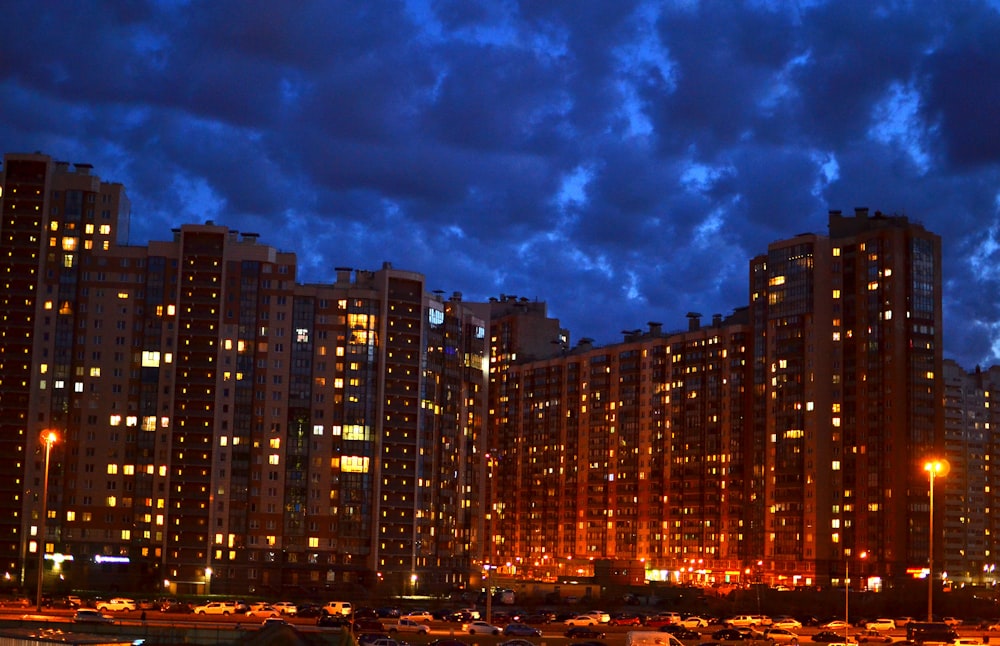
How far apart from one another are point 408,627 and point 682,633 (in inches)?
964

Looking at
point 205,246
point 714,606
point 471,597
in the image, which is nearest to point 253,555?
point 471,597

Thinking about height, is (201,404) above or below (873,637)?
above

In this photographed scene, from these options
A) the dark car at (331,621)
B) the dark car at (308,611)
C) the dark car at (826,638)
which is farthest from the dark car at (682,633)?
the dark car at (308,611)

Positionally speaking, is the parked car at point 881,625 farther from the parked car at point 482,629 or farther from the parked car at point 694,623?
the parked car at point 482,629

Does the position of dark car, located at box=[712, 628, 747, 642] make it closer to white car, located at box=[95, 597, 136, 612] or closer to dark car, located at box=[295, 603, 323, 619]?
dark car, located at box=[295, 603, 323, 619]

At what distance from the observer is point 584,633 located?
109750mm

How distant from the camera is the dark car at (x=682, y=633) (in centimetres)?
11347

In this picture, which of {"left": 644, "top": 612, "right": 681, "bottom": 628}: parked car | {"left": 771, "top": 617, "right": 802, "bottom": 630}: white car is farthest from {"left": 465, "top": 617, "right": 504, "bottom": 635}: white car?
{"left": 771, "top": 617, "right": 802, "bottom": 630}: white car

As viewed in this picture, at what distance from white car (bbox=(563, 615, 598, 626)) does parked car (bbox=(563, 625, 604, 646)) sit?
998 centimetres

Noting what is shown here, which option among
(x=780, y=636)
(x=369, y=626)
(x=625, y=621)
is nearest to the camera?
(x=369, y=626)

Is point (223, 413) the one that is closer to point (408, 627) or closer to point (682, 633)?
point (408, 627)

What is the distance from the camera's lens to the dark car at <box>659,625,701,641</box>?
11347 centimetres

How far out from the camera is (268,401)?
190 m

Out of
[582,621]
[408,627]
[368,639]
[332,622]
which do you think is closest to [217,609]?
[332,622]
